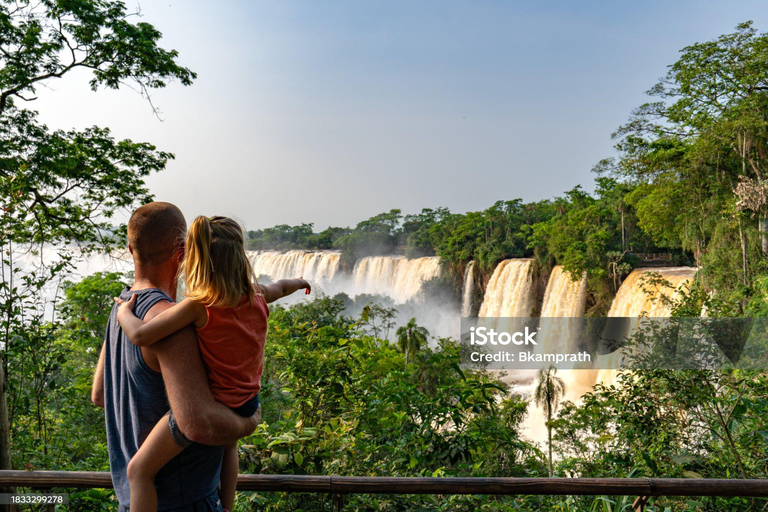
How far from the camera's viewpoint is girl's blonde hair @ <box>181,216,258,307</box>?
0.93 metres

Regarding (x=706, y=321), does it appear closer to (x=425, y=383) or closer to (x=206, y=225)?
(x=206, y=225)

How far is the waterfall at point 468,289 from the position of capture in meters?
28.8

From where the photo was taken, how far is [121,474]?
1010mm

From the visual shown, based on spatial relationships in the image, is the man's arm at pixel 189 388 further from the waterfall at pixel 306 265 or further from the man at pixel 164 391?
the waterfall at pixel 306 265

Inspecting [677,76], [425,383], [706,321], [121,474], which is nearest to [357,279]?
[425,383]

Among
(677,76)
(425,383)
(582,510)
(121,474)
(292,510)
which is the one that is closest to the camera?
(121,474)

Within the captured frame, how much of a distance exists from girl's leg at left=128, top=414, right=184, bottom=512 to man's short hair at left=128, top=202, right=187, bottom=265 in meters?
0.29

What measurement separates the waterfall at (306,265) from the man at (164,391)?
32.4m

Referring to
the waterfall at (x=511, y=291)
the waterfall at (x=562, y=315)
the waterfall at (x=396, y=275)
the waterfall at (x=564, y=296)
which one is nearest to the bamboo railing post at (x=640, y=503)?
the waterfall at (x=562, y=315)

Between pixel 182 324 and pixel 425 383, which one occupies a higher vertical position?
pixel 182 324

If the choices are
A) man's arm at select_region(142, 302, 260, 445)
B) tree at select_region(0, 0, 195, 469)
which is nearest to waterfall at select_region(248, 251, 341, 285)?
tree at select_region(0, 0, 195, 469)

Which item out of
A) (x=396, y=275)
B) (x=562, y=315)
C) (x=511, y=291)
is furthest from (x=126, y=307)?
(x=396, y=275)

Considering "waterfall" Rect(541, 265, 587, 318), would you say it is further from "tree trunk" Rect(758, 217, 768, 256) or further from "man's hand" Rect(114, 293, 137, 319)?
"man's hand" Rect(114, 293, 137, 319)

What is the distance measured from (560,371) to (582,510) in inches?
745
